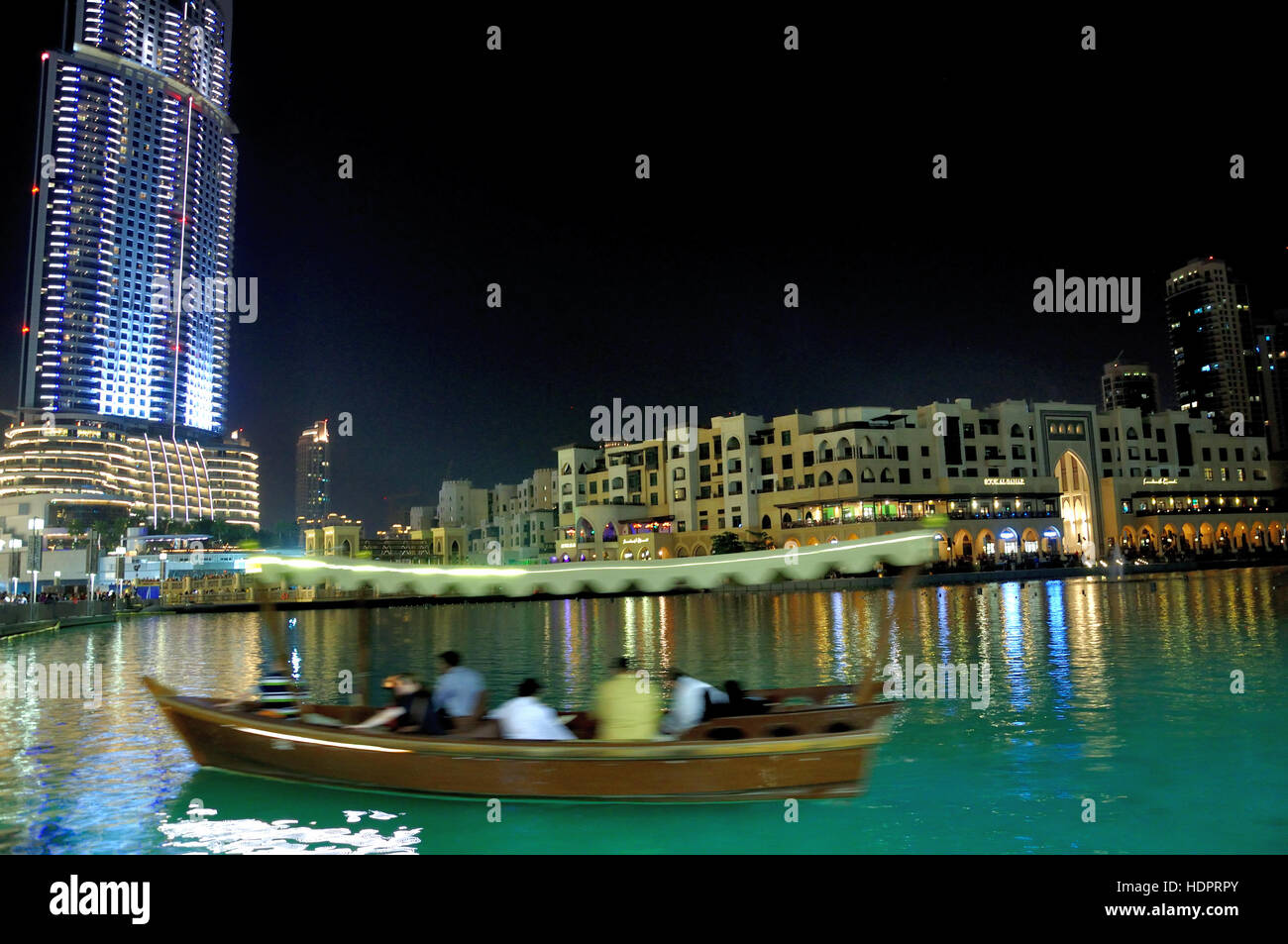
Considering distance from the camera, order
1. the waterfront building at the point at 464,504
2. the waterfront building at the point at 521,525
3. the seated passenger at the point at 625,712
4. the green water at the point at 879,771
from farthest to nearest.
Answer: the waterfront building at the point at 464,504, the waterfront building at the point at 521,525, the seated passenger at the point at 625,712, the green water at the point at 879,771

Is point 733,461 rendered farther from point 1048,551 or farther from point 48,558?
point 48,558

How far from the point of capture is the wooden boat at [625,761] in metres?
10.0

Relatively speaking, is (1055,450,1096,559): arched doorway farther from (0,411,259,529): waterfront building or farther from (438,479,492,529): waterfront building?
(0,411,259,529): waterfront building

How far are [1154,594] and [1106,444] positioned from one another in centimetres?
3818

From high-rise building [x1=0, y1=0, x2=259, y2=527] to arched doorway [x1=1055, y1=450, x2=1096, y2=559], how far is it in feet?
374

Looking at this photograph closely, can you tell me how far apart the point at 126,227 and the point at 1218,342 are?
195m

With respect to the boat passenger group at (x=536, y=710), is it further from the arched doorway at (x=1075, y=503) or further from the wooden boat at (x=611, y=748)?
the arched doorway at (x=1075, y=503)

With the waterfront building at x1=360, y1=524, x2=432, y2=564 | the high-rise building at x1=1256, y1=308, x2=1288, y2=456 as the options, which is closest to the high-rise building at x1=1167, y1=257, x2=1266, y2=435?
the high-rise building at x1=1256, y1=308, x2=1288, y2=456

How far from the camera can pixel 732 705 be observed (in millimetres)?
11328

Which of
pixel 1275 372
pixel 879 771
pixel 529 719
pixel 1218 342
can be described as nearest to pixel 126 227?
pixel 529 719

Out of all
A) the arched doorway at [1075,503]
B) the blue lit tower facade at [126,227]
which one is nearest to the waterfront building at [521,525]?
the arched doorway at [1075,503]

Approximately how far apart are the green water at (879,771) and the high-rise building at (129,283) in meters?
116

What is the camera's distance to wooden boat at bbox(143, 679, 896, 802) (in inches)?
395

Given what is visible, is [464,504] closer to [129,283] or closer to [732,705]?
[129,283]
